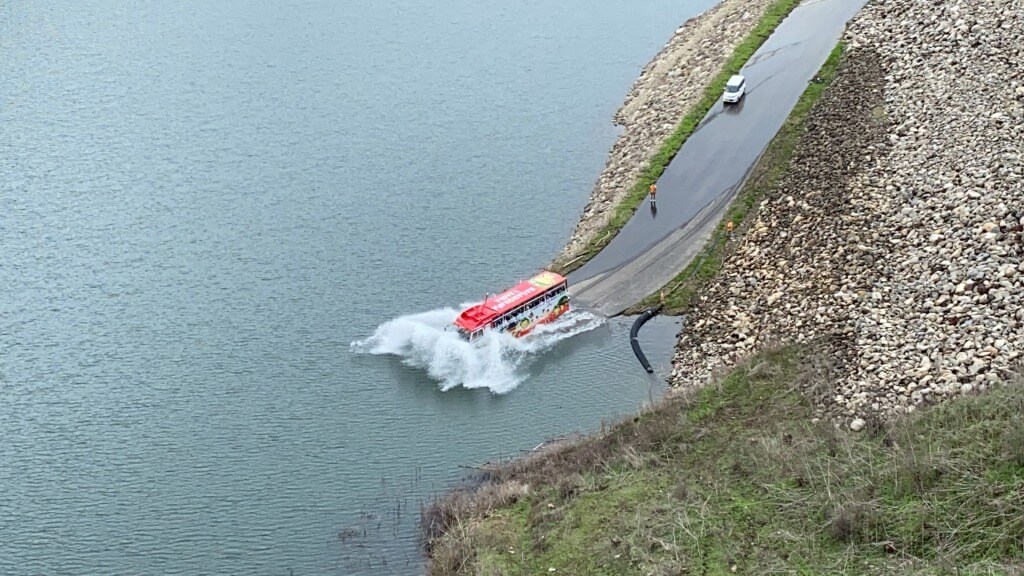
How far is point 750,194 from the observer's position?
2044 inches

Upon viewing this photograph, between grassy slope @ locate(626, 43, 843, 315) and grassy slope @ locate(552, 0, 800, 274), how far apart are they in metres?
4.76

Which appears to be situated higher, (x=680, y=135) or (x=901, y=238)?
(x=680, y=135)

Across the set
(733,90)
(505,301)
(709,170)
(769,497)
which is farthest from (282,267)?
(769,497)

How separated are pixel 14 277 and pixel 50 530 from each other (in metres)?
19.6

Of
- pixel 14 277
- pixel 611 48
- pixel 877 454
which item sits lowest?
pixel 877 454

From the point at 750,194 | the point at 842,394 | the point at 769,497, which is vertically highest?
the point at 750,194

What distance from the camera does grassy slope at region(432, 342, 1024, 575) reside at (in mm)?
27359

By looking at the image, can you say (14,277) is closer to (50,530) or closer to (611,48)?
(50,530)

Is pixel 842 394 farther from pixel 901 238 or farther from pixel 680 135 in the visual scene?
pixel 680 135

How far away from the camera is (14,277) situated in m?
52.8

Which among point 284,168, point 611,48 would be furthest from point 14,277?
point 611,48

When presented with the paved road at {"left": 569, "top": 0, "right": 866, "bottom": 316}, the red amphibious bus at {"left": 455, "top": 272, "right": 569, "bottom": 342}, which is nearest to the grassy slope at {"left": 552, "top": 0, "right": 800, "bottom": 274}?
the paved road at {"left": 569, "top": 0, "right": 866, "bottom": 316}

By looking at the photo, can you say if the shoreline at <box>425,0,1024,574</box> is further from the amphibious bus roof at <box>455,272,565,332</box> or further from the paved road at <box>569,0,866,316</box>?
the amphibious bus roof at <box>455,272,565,332</box>

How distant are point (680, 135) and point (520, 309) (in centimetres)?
1857
